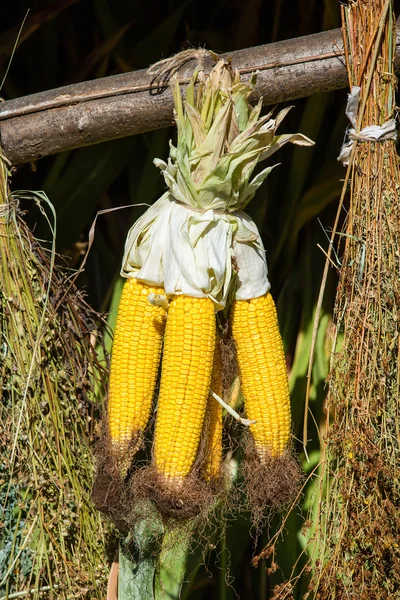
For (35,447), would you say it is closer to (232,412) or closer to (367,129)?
(232,412)

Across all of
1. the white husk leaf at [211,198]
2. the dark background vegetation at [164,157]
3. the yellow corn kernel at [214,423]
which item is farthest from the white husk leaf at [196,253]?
the dark background vegetation at [164,157]

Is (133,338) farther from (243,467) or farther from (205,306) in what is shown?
(243,467)

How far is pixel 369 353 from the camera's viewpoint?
1252 mm

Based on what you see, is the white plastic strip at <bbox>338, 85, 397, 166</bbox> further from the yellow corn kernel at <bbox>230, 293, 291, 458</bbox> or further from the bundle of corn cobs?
the yellow corn kernel at <bbox>230, 293, 291, 458</bbox>

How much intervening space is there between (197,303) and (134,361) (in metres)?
0.14

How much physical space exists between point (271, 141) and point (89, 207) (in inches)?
27.4

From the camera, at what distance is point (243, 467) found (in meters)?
1.32

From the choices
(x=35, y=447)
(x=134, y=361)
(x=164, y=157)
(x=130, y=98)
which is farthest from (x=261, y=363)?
(x=164, y=157)

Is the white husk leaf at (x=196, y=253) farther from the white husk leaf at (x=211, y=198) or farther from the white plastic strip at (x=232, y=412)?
the white plastic strip at (x=232, y=412)

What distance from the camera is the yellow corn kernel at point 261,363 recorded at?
1.21 metres

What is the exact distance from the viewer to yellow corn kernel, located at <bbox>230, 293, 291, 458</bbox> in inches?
47.6

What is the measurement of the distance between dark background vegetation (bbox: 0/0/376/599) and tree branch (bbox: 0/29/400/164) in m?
0.39

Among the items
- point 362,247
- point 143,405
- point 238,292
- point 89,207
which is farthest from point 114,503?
point 89,207

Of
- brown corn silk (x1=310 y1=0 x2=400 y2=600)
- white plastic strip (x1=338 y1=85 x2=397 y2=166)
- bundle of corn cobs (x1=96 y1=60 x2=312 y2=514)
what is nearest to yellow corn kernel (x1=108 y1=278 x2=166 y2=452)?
bundle of corn cobs (x1=96 y1=60 x2=312 y2=514)
